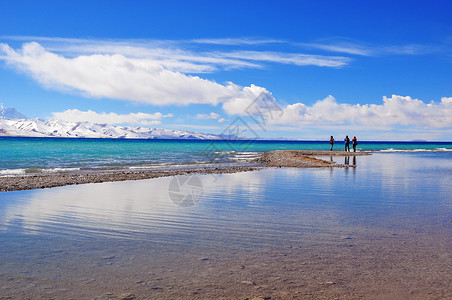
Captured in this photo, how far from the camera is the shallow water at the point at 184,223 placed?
7543 millimetres

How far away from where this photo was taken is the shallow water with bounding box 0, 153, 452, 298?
7.54 m

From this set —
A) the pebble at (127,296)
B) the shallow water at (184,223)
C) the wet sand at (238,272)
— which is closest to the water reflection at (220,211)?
Answer: the shallow water at (184,223)

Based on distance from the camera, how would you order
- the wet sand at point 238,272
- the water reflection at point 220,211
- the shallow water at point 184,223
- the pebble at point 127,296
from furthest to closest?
the water reflection at point 220,211 → the shallow water at point 184,223 → the wet sand at point 238,272 → the pebble at point 127,296

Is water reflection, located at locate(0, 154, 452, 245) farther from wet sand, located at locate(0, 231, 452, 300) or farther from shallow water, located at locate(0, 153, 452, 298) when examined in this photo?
wet sand, located at locate(0, 231, 452, 300)

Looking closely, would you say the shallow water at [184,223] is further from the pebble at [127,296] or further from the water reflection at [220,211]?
the pebble at [127,296]

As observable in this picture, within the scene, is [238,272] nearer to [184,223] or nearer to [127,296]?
[127,296]

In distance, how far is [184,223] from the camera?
1066 cm

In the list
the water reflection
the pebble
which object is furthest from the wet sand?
the water reflection

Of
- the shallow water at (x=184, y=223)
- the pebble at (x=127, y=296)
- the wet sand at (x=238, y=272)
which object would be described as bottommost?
the pebble at (x=127, y=296)

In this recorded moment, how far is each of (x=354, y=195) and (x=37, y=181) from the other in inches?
678

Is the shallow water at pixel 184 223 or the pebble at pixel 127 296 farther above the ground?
the shallow water at pixel 184 223

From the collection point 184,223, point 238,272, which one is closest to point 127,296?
point 238,272

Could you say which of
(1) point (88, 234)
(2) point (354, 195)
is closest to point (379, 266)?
(1) point (88, 234)

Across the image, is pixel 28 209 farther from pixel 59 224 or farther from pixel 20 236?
pixel 20 236
